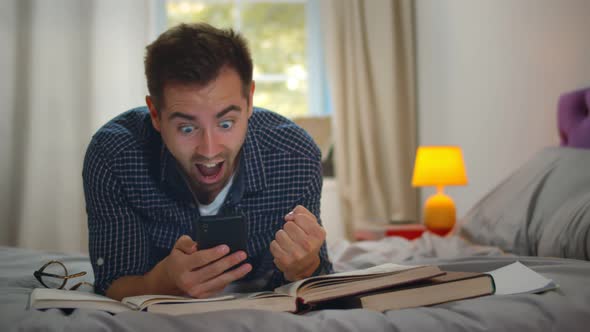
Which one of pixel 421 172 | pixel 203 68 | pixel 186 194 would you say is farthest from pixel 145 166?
pixel 421 172

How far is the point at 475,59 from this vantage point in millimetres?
3049

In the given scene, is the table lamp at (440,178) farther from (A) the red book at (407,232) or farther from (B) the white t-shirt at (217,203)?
(B) the white t-shirt at (217,203)

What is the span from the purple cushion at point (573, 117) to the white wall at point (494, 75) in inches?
2.6

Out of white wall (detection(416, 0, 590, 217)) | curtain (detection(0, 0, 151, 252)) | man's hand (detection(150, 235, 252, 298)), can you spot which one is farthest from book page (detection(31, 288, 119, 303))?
curtain (detection(0, 0, 151, 252))

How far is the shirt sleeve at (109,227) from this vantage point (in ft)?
3.92

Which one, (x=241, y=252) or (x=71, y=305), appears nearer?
(x=71, y=305)

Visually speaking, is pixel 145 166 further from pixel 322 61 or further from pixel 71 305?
pixel 322 61

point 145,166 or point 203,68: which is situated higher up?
point 203,68

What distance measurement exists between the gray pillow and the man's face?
793 mm

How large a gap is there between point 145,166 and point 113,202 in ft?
0.36

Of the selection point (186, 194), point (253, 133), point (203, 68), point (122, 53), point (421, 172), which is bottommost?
point (421, 172)

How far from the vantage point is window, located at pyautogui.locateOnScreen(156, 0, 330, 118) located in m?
4.07

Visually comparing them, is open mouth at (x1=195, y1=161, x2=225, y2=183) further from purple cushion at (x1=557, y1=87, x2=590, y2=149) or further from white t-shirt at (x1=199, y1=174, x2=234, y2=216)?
purple cushion at (x1=557, y1=87, x2=590, y2=149)

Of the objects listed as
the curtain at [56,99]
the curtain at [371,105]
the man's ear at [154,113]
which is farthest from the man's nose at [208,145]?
the curtain at [371,105]
